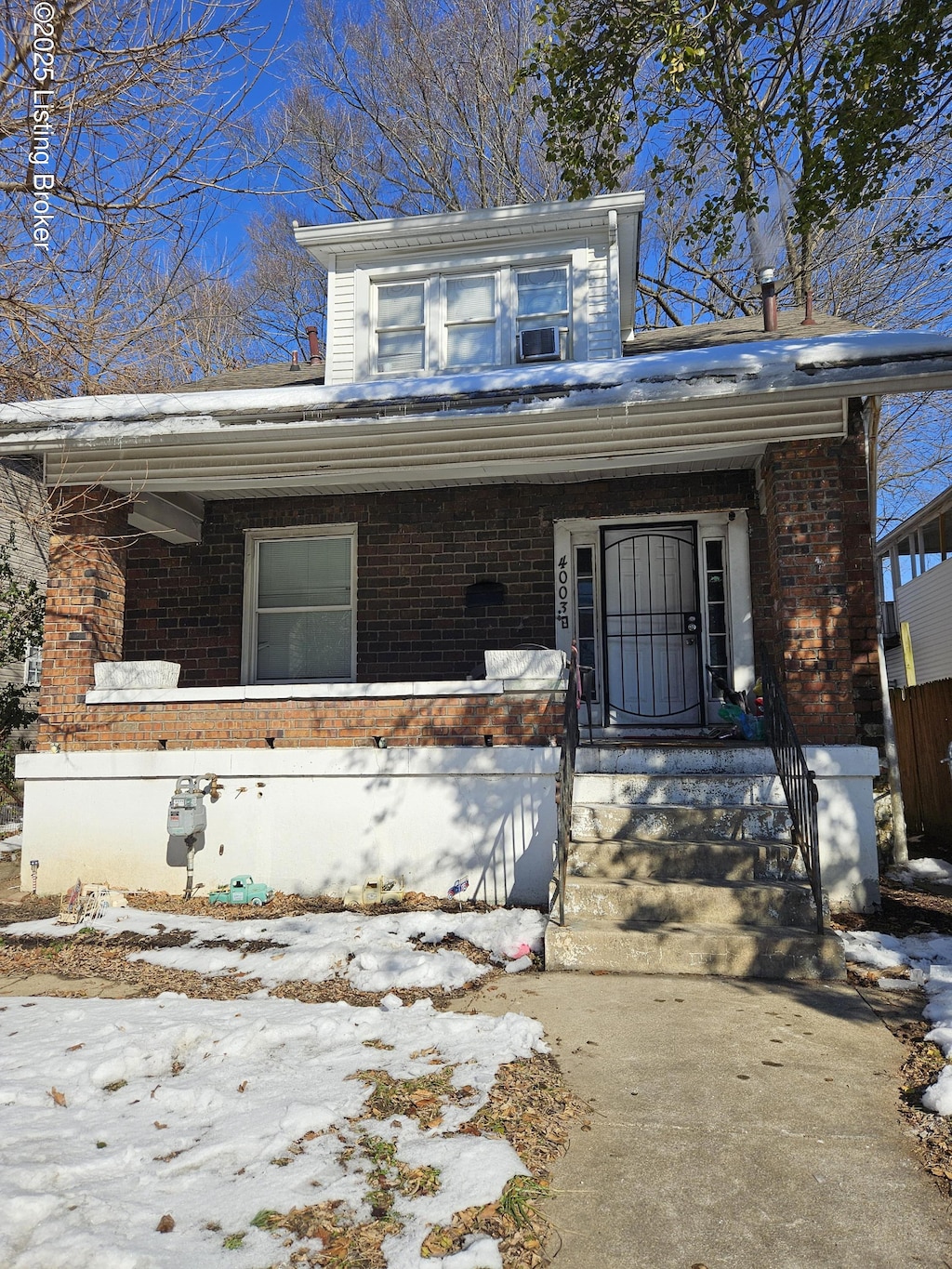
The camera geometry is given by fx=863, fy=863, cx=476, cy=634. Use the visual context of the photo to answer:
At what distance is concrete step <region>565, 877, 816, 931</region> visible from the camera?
17.4ft

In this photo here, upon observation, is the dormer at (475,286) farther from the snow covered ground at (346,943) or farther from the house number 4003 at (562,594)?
the snow covered ground at (346,943)

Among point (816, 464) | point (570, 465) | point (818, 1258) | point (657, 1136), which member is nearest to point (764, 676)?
point (816, 464)

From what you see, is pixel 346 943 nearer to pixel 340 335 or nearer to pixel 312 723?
pixel 312 723

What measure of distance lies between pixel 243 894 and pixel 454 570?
393 centimetres

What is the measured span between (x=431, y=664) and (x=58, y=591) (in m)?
3.61

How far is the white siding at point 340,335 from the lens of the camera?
32.9ft

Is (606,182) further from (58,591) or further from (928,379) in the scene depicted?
(58,591)

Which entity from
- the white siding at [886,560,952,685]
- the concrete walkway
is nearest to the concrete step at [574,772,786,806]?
the concrete walkway

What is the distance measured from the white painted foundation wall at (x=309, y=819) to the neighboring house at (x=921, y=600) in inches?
433

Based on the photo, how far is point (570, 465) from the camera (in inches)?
303

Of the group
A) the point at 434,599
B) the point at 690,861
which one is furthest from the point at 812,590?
the point at 434,599

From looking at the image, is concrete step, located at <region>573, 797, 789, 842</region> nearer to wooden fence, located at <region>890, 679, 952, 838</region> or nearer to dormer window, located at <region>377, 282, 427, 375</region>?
wooden fence, located at <region>890, 679, 952, 838</region>

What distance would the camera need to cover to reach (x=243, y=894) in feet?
22.4

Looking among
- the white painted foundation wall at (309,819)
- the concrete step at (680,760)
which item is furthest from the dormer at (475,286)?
the white painted foundation wall at (309,819)
